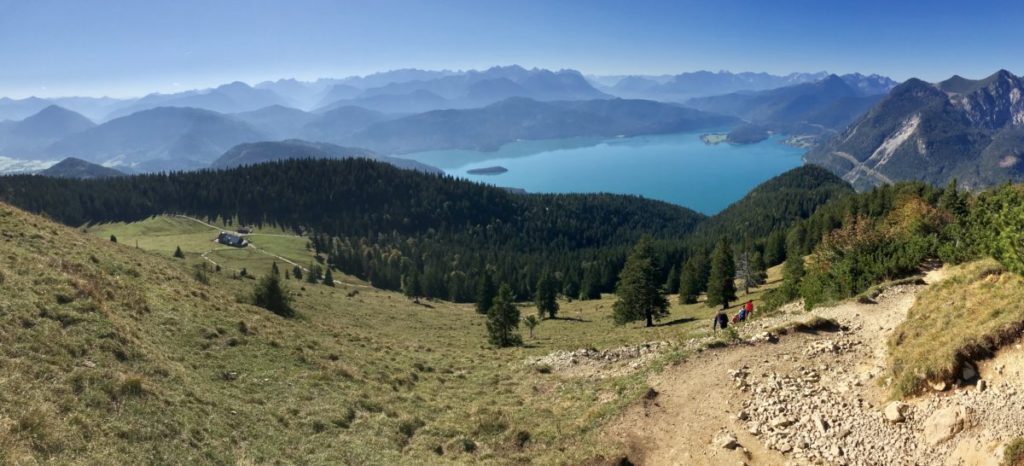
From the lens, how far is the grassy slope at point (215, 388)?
1438 cm

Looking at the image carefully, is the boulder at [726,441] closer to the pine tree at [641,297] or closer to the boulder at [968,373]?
the boulder at [968,373]

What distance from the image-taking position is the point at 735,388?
2098 centimetres

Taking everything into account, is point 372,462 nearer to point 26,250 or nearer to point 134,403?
point 134,403

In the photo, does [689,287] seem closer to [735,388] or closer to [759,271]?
[759,271]

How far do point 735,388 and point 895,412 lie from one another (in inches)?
231

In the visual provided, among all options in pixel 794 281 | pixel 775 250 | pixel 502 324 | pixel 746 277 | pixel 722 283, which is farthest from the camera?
pixel 775 250

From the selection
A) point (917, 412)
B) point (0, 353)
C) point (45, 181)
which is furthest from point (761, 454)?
point (45, 181)

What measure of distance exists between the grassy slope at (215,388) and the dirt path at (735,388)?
163cm

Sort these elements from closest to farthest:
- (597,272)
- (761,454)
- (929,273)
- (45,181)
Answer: (761,454), (929,273), (597,272), (45,181)

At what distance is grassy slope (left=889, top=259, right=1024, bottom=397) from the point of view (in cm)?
1612

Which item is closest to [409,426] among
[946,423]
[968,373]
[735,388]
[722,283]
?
[735,388]

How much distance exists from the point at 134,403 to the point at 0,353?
4629mm

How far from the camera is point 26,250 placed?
2756cm

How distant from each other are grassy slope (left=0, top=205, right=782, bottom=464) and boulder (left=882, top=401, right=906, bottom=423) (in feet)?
31.0
